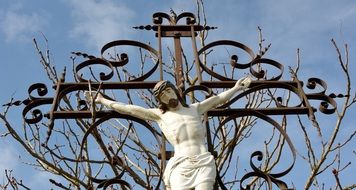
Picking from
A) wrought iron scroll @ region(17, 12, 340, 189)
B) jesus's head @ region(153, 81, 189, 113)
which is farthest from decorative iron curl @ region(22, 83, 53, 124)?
jesus's head @ region(153, 81, 189, 113)

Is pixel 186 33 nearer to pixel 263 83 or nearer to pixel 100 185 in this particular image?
pixel 263 83

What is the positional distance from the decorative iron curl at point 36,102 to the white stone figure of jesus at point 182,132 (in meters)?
0.36

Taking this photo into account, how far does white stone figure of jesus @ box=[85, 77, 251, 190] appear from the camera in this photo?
2840mm

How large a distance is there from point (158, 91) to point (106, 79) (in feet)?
2.28

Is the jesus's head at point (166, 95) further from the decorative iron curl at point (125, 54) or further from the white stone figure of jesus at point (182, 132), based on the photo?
the decorative iron curl at point (125, 54)

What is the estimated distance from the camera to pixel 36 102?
358cm

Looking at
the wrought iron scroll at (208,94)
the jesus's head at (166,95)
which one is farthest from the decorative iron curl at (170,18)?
the jesus's head at (166,95)

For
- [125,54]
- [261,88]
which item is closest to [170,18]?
[125,54]

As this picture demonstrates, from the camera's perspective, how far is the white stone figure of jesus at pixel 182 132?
2840 mm

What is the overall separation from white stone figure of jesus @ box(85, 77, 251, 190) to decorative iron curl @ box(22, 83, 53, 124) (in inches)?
14.2

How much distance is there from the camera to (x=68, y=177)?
15.7 ft

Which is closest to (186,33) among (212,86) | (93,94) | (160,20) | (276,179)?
(160,20)

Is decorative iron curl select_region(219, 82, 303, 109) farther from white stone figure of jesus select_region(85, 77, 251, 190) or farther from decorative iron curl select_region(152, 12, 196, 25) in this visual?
decorative iron curl select_region(152, 12, 196, 25)

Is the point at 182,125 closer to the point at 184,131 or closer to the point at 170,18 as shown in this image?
the point at 184,131
